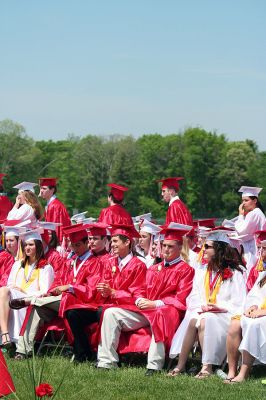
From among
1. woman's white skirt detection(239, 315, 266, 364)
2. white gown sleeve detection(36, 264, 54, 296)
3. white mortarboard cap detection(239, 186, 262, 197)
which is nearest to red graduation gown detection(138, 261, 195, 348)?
woman's white skirt detection(239, 315, 266, 364)

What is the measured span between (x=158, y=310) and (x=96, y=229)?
1.58 meters

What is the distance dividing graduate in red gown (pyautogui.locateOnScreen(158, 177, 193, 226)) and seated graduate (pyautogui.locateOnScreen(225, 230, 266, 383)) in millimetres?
4729

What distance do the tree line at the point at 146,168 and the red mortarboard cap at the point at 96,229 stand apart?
261 ft

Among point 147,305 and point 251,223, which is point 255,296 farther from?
point 251,223

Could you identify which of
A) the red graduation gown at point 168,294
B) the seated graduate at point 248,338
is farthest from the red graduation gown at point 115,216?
the seated graduate at point 248,338

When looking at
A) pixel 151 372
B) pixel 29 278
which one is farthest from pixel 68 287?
pixel 151 372

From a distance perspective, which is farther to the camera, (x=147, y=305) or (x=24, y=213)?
(x=24, y=213)

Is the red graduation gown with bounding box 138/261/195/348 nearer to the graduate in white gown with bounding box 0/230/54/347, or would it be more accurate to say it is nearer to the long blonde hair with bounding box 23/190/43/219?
the graduate in white gown with bounding box 0/230/54/347

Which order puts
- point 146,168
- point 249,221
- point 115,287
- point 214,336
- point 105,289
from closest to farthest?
1. point 214,336
2. point 105,289
3. point 115,287
4. point 249,221
5. point 146,168

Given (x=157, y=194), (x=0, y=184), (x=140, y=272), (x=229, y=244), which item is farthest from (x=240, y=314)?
(x=157, y=194)

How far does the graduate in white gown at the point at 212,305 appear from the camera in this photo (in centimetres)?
894

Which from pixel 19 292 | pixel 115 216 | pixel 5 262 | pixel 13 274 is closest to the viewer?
pixel 19 292

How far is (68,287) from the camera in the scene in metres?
10.3

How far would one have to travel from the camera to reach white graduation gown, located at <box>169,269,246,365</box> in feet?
29.2
